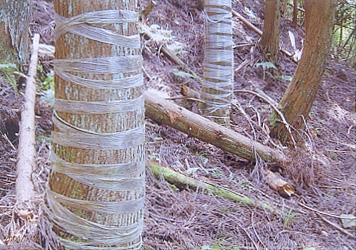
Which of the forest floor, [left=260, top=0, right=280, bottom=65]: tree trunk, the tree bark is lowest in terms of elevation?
the forest floor

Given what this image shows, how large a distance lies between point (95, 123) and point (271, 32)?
19.8ft

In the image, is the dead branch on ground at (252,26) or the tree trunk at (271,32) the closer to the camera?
the tree trunk at (271,32)

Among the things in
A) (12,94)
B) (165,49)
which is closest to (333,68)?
(165,49)

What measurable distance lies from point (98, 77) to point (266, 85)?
5260 millimetres

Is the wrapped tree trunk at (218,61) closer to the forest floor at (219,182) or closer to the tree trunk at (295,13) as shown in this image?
the forest floor at (219,182)

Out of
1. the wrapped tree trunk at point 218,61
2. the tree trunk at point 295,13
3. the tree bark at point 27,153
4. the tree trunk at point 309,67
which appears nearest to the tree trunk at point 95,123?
the tree bark at point 27,153

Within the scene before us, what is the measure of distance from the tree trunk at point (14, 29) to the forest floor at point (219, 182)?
1.42ft

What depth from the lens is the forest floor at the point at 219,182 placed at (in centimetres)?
236

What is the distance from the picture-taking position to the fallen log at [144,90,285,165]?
362cm

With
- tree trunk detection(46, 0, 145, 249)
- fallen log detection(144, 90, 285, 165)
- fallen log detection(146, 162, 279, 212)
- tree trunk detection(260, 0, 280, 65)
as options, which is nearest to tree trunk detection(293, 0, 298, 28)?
tree trunk detection(260, 0, 280, 65)

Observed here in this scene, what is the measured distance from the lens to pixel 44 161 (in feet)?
9.12

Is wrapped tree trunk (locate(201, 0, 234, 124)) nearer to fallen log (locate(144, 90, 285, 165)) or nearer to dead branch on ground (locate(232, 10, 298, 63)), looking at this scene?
fallen log (locate(144, 90, 285, 165))

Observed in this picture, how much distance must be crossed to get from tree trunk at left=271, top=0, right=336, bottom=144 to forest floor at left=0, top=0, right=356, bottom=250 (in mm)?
296

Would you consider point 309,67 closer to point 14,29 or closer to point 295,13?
point 14,29
